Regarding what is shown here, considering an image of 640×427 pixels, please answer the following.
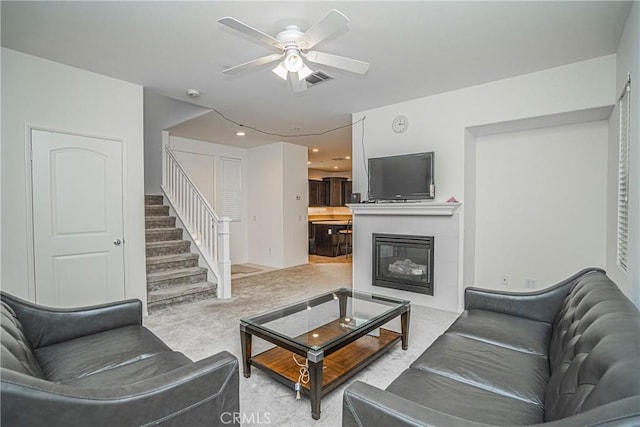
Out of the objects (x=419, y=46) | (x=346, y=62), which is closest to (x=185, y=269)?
(x=346, y=62)

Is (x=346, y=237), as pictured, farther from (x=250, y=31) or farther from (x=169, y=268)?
(x=250, y=31)

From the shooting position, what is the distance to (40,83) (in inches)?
118

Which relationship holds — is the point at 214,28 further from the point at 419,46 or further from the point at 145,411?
the point at 145,411

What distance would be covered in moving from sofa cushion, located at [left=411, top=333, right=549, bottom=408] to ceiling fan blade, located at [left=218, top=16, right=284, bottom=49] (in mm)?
2196

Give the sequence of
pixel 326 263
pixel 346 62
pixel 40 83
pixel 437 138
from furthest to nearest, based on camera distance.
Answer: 1. pixel 326 263
2. pixel 437 138
3. pixel 40 83
4. pixel 346 62

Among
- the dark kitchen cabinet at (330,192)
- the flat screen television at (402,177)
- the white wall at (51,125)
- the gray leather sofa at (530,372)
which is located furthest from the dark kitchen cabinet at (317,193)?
the gray leather sofa at (530,372)

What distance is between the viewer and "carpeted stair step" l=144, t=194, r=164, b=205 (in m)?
5.79

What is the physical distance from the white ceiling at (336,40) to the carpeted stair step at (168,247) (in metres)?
2.22

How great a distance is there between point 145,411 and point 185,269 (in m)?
3.81

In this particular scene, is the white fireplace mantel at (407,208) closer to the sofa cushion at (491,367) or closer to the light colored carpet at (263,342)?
the light colored carpet at (263,342)

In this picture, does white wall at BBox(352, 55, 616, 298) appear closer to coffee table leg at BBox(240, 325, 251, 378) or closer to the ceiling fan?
the ceiling fan

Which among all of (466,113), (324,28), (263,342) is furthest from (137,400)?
(466,113)

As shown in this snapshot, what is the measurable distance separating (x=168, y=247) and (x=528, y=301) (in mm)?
4609

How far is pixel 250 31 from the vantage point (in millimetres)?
2031
